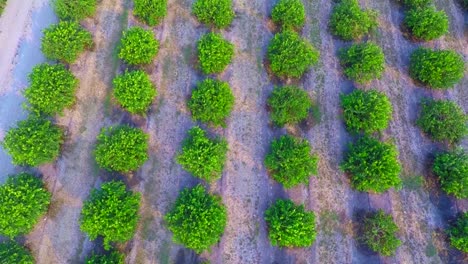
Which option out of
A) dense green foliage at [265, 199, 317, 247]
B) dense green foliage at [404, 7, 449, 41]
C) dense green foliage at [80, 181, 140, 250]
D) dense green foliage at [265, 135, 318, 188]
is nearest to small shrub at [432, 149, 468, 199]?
dense green foliage at [265, 135, 318, 188]


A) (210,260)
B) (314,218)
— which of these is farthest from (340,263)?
(210,260)

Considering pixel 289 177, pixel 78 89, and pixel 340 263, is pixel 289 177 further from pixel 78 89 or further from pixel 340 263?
pixel 78 89

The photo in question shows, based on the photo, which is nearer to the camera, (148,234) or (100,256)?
(100,256)

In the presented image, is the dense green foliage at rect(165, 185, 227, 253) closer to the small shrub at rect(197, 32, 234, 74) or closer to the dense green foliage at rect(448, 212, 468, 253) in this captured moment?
the small shrub at rect(197, 32, 234, 74)

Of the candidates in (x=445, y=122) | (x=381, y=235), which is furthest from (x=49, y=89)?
(x=445, y=122)

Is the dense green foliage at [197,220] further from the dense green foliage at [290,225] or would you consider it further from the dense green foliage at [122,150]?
the dense green foliage at [122,150]
